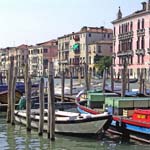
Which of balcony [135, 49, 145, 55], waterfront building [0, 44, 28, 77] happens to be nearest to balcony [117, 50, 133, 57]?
balcony [135, 49, 145, 55]

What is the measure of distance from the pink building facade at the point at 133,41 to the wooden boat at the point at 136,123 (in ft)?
115

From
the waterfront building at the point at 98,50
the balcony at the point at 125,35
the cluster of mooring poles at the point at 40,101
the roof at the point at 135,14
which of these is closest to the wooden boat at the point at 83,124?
the cluster of mooring poles at the point at 40,101

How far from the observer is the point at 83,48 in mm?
75500

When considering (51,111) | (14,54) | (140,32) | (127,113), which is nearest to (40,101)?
(51,111)

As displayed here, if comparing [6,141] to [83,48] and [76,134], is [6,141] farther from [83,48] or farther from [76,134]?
[83,48]

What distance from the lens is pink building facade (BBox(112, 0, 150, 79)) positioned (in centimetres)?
5150

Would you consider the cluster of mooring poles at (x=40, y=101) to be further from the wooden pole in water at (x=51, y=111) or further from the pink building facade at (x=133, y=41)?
the pink building facade at (x=133, y=41)

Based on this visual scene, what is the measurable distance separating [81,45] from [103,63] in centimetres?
1111

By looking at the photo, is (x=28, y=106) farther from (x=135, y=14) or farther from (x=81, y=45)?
(x=81, y=45)

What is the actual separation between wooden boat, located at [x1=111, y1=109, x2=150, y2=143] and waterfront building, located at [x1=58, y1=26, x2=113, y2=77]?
187ft

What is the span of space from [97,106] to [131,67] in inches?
1486

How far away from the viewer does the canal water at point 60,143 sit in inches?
495

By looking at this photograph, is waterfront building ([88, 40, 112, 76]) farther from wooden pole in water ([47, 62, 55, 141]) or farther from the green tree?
wooden pole in water ([47, 62, 55, 141])

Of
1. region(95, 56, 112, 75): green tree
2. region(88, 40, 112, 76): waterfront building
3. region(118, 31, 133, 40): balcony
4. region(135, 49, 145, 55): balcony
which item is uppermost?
region(118, 31, 133, 40): balcony
